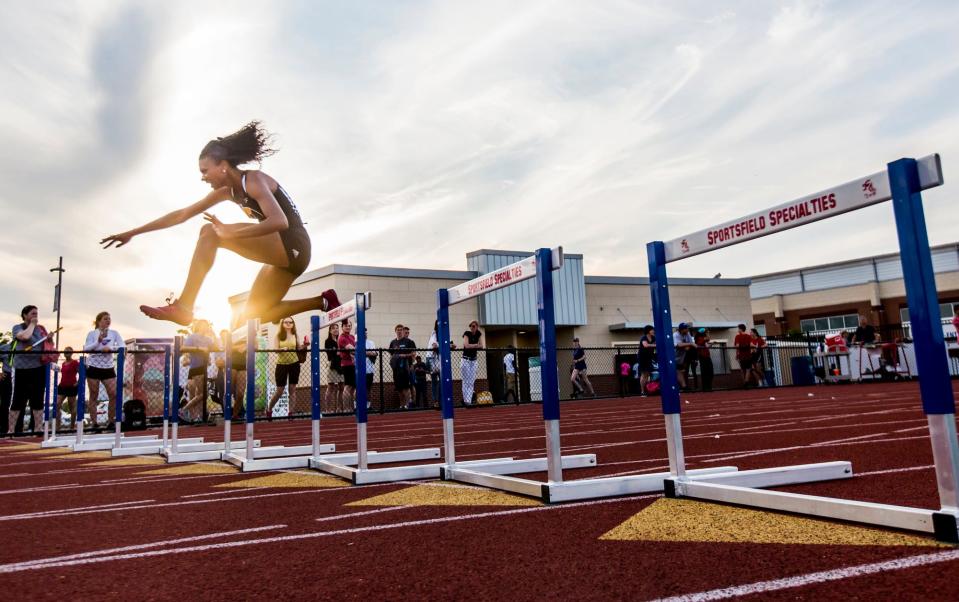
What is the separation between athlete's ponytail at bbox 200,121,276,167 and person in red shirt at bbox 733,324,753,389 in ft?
55.5

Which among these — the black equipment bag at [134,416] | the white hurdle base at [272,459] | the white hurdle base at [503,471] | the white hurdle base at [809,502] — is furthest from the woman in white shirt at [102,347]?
the white hurdle base at [809,502]

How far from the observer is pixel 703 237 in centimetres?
376

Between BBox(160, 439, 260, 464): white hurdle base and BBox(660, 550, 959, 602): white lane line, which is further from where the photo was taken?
BBox(160, 439, 260, 464): white hurdle base

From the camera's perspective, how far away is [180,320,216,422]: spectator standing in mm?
9125

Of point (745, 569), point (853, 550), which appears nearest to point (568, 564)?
point (745, 569)

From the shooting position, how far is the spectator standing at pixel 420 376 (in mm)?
16547

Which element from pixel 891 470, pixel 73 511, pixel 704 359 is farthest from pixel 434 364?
pixel 891 470

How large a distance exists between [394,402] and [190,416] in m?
6.75

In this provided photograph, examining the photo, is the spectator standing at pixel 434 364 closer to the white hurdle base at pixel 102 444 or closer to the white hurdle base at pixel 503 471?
the white hurdle base at pixel 102 444

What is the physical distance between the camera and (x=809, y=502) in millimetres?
3098

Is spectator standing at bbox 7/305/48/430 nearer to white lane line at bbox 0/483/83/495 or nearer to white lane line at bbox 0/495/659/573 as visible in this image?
white lane line at bbox 0/483/83/495

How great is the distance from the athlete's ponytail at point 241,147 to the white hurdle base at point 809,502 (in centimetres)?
363

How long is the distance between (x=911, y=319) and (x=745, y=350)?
1875 cm

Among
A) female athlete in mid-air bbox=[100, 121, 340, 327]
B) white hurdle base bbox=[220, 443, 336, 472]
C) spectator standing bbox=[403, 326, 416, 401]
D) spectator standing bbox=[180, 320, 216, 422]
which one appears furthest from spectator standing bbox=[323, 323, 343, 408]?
female athlete in mid-air bbox=[100, 121, 340, 327]
